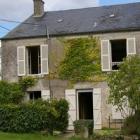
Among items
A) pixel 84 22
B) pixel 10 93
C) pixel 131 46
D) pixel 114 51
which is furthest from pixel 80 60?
pixel 10 93

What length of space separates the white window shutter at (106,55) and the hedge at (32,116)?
11.6ft

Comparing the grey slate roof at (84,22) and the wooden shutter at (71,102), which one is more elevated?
the grey slate roof at (84,22)

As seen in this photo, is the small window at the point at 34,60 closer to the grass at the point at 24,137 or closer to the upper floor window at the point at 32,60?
the upper floor window at the point at 32,60

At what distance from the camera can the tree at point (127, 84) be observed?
870 inches

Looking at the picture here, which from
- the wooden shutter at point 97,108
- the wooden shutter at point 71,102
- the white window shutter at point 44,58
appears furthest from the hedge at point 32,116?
the white window shutter at point 44,58

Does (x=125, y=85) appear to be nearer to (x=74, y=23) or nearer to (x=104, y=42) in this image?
(x=104, y=42)

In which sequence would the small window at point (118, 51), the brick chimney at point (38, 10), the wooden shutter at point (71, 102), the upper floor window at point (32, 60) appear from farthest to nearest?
1. the brick chimney at point (38, 10)
2. the upper floor window at point (32, 60)
3. the small window at point (118, 51)
4. the wooden shutter at point (71, 102)

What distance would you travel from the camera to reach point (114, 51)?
2898 cm

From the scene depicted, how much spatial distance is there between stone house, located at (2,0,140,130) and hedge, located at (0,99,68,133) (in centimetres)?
257

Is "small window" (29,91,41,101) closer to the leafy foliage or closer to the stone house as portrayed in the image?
the stone house

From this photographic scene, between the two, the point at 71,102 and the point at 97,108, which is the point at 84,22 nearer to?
the point at 71,102

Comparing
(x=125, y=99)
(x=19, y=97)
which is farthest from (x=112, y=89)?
(x=19, y=97)

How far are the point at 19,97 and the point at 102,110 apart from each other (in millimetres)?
4743

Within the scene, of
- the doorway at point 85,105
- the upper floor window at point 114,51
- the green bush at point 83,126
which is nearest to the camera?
the green bush at point 83,126
